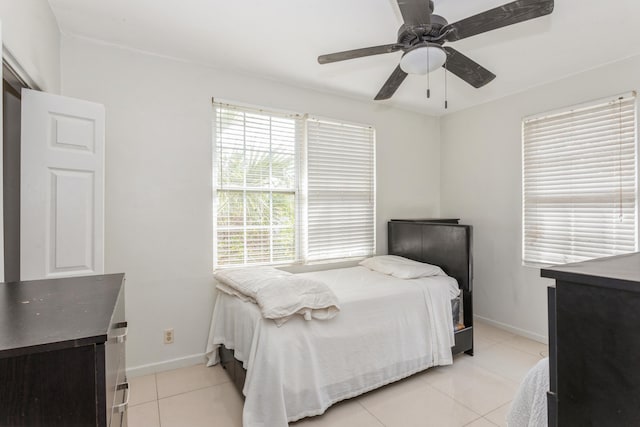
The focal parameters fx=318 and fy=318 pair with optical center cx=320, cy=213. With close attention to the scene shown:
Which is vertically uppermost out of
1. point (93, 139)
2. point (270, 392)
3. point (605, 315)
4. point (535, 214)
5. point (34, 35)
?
point (34, 35)

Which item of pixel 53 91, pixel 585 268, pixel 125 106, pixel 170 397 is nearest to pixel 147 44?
pixel 125 106

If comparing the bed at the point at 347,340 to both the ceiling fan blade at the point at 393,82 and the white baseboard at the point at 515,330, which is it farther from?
the ceiling fan blade at the point at 393,82

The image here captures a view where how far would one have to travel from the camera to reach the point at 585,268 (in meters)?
0.66

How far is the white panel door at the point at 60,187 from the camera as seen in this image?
1761 mm

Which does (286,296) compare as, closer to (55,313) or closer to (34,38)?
(55,313)

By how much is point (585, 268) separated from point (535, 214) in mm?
3047

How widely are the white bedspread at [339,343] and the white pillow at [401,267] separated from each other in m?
0.07

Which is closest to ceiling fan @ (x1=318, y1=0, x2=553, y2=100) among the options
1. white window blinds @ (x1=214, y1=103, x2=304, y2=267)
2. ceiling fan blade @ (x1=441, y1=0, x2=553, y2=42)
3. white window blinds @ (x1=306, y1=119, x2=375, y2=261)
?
ceiling fan blade @ (x1=441, y1=0, x2=553, y2=42)

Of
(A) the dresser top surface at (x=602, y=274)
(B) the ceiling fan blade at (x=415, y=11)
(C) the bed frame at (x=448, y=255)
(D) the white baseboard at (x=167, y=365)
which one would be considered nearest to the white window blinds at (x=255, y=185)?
(D) the white baseboard at (x=167, y=365)

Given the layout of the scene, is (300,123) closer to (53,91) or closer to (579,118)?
(53,91)

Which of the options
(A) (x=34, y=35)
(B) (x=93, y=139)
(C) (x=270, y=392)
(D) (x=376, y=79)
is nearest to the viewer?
(A) (x=34, y=35)

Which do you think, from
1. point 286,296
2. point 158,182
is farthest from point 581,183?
point 158,182

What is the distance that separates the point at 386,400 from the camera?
2211mm

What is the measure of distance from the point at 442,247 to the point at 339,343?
4.98 ft
